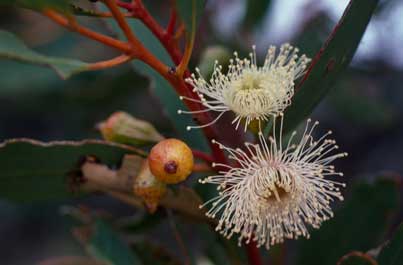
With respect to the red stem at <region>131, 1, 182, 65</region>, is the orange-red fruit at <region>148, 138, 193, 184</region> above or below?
below

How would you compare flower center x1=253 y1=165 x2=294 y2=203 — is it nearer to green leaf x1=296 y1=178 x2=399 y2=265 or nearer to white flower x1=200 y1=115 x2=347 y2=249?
white flower x1=200 y1=115 x2=347 y2=249

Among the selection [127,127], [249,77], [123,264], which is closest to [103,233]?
[123,264]

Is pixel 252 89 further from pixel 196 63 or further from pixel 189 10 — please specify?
pixel 196 63

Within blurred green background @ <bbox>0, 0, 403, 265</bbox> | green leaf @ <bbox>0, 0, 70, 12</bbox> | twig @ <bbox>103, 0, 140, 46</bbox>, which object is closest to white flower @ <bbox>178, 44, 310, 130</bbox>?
twig @ <bbox>103, 0, 140, 46</bbox>

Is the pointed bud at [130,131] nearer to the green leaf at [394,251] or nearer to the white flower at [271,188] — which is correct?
the white flower at [271,188]

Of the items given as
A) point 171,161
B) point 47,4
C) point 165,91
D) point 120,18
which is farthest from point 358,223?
point 47,4

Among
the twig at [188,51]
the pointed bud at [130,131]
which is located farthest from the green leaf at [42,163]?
the twig at [188,51]
